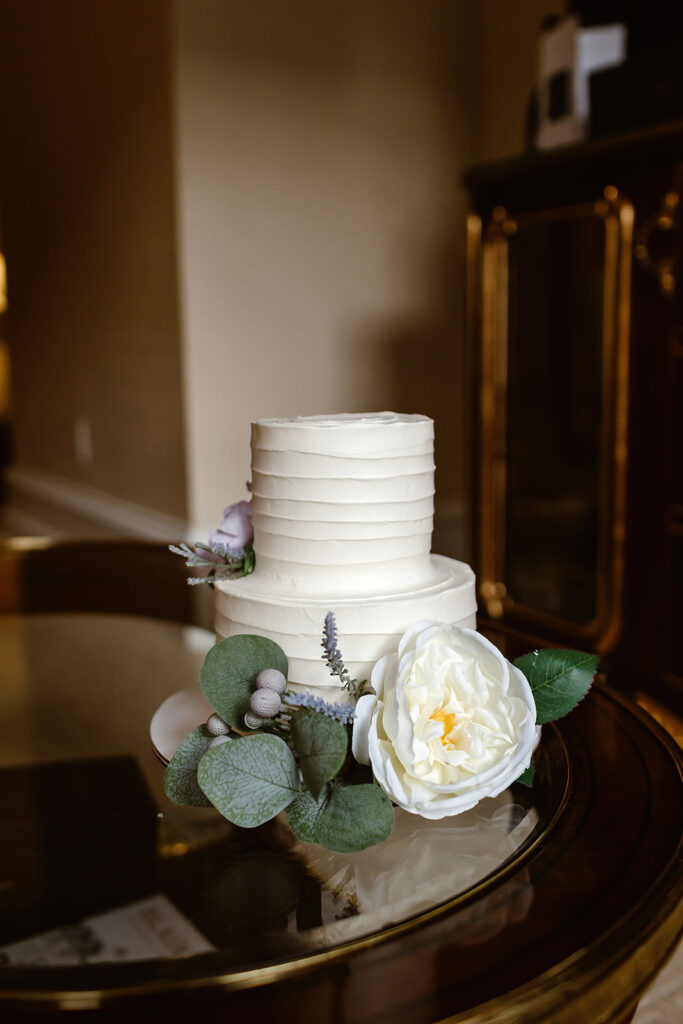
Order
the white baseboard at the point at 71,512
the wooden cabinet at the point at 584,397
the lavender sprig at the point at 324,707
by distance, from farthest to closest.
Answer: the white baseboard at the point at 71,512
the wooden cabinet at the point at 584,397
the lavender sprig at the point at 324,707

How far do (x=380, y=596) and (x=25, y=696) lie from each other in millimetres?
562

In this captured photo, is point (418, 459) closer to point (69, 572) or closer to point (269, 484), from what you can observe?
point (269, 484)

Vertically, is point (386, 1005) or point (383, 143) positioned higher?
point (383, 143)

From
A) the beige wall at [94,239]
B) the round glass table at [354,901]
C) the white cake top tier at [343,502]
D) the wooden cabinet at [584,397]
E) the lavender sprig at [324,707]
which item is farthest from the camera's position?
the beige wall at [94,239]

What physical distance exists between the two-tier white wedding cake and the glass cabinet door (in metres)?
1.38

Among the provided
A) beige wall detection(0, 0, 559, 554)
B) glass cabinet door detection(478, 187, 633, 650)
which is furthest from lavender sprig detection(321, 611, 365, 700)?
beige wall detection(0, 0, 559, 554)

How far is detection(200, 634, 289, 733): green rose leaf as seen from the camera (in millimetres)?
641

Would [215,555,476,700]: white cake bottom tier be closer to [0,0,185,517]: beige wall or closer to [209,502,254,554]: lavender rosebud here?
[209,502,254,554]: lavender rosebud

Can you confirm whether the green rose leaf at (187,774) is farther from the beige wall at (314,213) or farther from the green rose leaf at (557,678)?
the beige wall at (314,213)

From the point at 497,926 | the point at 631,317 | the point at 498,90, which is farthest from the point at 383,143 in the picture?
the point at 497,926

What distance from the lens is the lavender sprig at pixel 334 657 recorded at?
612 millimetres

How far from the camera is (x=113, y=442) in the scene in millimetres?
3383

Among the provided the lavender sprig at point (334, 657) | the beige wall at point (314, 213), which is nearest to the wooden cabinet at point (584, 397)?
the beige wall at point (314, 213)

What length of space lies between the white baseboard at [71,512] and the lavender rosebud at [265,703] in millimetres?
2150
